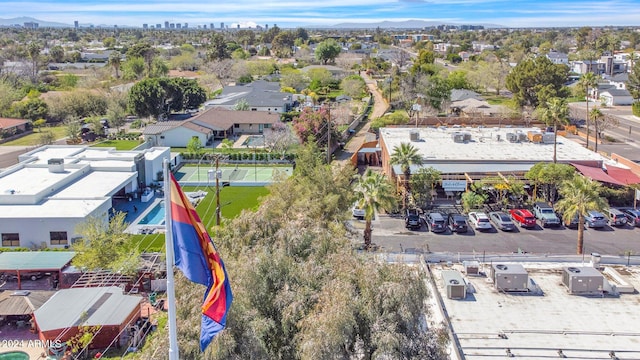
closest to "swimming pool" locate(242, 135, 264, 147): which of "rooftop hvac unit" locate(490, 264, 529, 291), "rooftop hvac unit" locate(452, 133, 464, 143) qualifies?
"rooftop hvac unit" locate(452, 133, 464, 143)

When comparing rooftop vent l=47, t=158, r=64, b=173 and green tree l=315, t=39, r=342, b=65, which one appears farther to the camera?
green tree l=315, t=39, r=342, b=65

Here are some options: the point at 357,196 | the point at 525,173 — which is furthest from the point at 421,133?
the point at 357,196

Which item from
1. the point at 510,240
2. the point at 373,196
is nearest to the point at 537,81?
the point at 510,240

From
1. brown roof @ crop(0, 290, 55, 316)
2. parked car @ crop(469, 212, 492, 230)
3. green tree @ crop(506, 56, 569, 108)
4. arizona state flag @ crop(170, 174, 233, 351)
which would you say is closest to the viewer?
arizona state flag @ crop(170, 174, 233, 351)

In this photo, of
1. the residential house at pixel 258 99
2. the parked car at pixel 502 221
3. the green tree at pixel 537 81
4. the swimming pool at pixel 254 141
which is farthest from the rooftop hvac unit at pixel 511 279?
the residential house at pixel 258 99

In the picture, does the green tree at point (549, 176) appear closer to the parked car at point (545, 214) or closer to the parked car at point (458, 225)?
the parked car at point (545, 214)

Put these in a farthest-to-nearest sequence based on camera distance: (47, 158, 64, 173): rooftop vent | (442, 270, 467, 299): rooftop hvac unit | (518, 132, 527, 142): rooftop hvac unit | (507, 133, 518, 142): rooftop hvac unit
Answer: (518, 132, 527, 142): rooftop hvac unit < (507, 133, 518, 142): rooftop hvac unit < (47, 158, 64, 173): rooftop vent < (442, 270, 467, 299): rooftop hvac unit

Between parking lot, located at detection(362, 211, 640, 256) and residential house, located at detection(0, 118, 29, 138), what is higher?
residential house, located at detection(0, 118, 29, 138)

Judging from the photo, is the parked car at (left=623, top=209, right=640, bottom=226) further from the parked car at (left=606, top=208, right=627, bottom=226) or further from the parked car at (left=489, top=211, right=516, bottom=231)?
the parked car at (left=489, top=211, right=516, bottom=231)

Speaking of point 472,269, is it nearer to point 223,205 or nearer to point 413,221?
point 413,221
